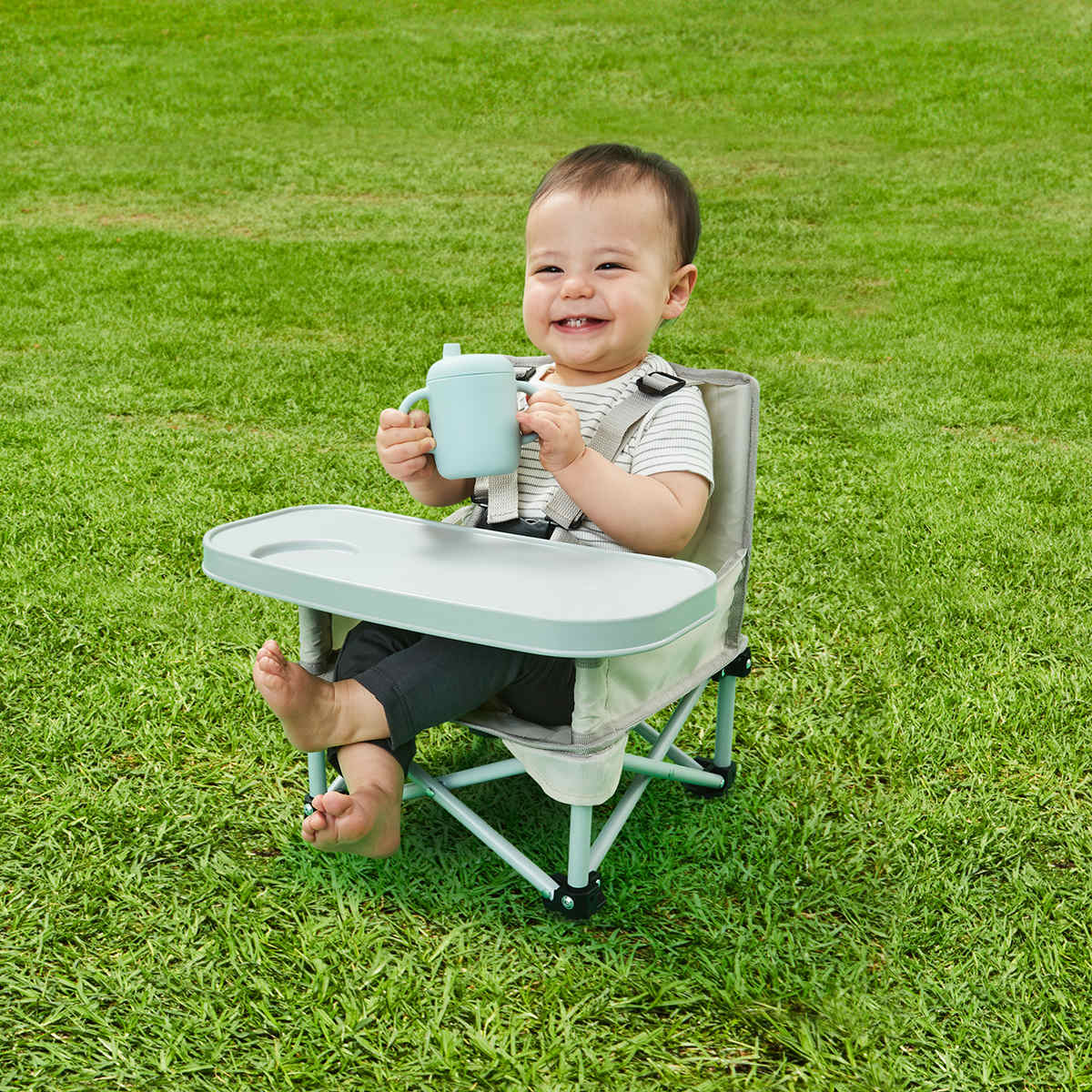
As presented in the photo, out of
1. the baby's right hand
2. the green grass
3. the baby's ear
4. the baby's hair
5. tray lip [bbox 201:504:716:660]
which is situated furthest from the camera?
the baby's ear

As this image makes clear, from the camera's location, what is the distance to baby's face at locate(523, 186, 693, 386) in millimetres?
2248

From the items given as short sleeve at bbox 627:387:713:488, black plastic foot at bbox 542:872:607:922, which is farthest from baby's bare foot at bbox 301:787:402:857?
short sleeve at bbox 627:387:713:488

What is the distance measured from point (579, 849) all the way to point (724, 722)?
59 cm

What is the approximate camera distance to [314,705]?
1.95m

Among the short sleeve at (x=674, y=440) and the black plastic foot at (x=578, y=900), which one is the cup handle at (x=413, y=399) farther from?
the black plastic foot at (x=578, y=900)

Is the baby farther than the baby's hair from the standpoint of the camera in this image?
No

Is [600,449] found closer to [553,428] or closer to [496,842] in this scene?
[553,428]

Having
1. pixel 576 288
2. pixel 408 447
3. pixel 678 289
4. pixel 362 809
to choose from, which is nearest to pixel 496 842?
pixel 362 809

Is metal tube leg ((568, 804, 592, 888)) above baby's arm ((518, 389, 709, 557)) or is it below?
below

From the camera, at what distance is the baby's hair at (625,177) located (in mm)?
2268

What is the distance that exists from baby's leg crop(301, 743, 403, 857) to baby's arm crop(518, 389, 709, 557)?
574mm

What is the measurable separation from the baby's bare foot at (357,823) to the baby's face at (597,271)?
920mm

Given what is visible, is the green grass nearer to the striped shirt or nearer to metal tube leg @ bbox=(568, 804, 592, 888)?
metal tube leg @ bbox=(568, 804, 592, 888)

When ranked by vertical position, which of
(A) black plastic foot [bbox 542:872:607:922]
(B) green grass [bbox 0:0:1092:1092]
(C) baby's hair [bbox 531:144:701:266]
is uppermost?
(C) baby's hair [bbox 531:144:701:266]
